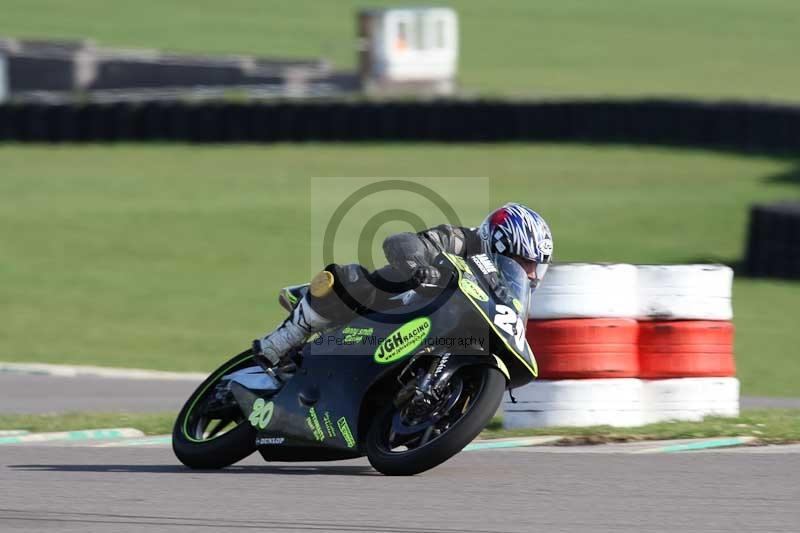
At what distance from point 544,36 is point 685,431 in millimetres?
40898

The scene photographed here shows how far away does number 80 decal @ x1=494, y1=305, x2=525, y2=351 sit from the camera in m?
6.22

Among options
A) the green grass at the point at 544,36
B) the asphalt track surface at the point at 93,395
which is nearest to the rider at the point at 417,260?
the asphalt track surface at the point at 93,395

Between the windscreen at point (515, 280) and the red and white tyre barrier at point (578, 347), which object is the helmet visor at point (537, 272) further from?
the red and white tyre barrier at point (578, 347)

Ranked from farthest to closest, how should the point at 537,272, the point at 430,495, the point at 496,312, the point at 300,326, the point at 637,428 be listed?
the point at 637,428, the point at 300,326, the point at 537,272, the point at 496,312, the point at 430,495

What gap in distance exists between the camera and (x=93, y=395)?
10.3 metres

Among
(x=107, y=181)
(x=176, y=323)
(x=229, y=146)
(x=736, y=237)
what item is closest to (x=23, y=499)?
(x=176, y=323)

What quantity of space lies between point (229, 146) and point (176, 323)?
39.2 ft

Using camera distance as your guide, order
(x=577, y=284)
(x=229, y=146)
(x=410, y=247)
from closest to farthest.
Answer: (x=410, y=247) < (x=577, y=284) < (x=229, y=146)

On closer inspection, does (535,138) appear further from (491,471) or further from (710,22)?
(710,22)

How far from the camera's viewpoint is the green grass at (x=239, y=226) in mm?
12805

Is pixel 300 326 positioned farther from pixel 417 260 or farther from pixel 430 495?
pixel 430 495

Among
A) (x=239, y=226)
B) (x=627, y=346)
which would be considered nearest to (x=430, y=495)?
(x=627, y=346)

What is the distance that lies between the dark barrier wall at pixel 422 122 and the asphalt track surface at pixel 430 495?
18074mm

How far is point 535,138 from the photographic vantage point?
26.1 metres
